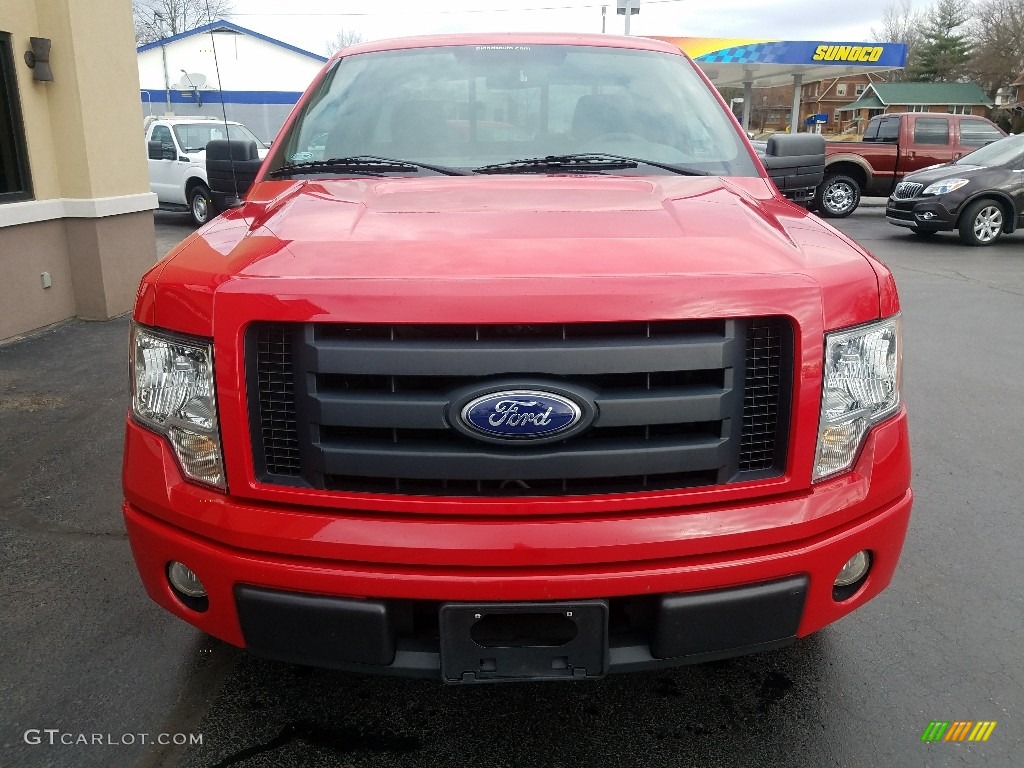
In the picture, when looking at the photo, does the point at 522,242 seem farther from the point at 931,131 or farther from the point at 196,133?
the point at 931,131

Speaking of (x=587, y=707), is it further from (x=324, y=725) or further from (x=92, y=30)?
(x=92, y=30)

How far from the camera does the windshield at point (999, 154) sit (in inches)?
488

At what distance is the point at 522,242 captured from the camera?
190 centimetres

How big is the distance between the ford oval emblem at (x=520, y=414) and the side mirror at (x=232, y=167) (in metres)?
2.08

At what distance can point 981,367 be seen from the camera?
617 cm

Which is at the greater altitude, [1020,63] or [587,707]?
[1020,63]

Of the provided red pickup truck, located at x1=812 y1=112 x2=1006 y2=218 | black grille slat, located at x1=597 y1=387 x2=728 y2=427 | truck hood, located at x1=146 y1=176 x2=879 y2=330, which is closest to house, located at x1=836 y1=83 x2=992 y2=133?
red pickup truck, located at x1=812 y1=112 x2=1006 y2=218

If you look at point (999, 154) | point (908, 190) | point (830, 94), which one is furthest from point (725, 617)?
point (830, 94)

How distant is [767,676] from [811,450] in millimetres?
995

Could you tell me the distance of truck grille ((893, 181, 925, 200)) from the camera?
513 inches

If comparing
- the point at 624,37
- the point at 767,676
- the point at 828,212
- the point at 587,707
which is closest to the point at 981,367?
the point at 624,37

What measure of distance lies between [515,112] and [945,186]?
1185cm

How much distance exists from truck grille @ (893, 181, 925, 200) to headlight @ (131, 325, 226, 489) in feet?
44.4

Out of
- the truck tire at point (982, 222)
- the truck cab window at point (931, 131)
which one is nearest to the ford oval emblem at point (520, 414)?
the truck tire at point (982, 222)
